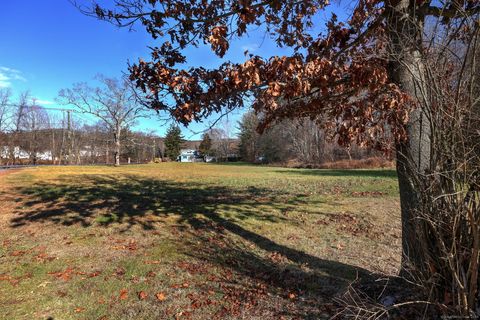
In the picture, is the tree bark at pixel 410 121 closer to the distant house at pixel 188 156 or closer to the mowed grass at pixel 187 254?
the mowed grass at pixel 187 254

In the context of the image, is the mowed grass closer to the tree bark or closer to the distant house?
the tree bark

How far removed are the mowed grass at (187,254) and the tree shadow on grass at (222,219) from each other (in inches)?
1.0

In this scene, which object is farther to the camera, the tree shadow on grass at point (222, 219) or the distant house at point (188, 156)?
the distant house at point (188, 156)

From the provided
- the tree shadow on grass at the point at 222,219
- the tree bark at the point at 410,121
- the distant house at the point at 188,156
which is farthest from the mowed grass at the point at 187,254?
the distant house at the point at 188,156

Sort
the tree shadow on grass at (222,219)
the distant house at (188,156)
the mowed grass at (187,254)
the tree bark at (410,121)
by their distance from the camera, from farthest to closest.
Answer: the distant house at (188,156), the tree shadow on grass at (222,219), the mowed grass at (187,254), the tree bark at (410,121)

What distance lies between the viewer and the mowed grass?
4027 millimetres

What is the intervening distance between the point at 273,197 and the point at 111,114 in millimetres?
31873

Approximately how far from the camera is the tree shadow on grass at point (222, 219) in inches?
183

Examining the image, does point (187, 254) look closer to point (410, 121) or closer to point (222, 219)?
point (222, 219)

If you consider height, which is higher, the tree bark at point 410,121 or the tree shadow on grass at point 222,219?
the tree bark at point 410,121

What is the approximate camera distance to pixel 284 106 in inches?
206

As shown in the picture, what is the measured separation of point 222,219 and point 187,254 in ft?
7.72

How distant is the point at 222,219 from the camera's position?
811cm

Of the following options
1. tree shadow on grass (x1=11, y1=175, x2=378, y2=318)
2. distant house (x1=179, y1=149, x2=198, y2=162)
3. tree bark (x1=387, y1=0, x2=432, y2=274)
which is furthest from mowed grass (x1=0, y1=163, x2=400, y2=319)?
distant house (x1=179, y1=149, x2=198, y2=162)
